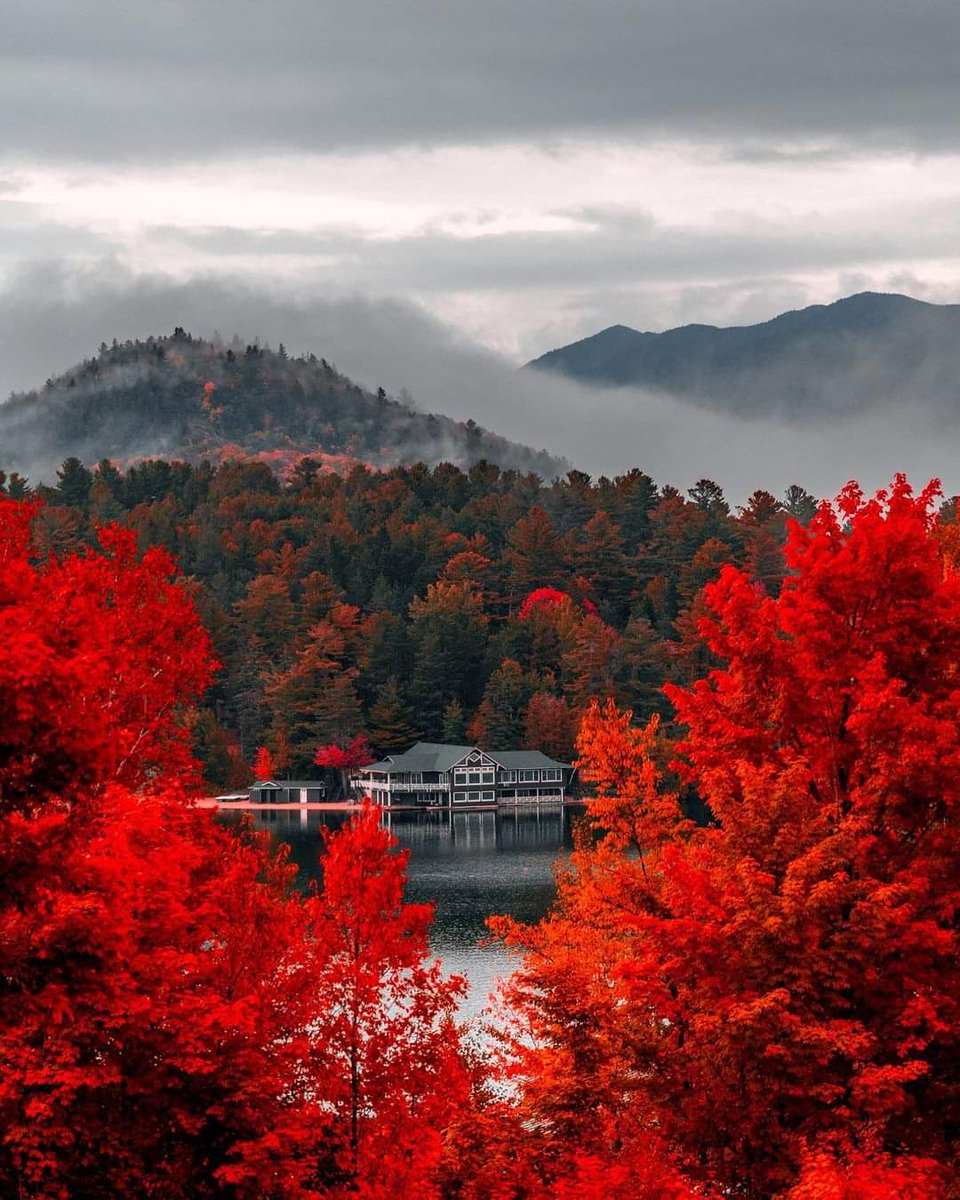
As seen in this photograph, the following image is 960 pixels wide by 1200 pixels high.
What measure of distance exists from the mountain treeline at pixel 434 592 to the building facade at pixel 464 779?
4409 mm

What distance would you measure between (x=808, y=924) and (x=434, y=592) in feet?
396

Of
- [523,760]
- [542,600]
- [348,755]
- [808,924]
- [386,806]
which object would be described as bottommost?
[386,806]

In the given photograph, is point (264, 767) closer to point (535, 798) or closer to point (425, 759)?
point (425, 759)

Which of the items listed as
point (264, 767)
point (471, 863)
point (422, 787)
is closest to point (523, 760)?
point (422, 787)

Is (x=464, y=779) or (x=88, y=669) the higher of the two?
(x=88, y=669)

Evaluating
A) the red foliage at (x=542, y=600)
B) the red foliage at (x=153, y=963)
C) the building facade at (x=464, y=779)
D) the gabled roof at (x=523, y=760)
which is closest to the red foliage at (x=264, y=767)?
the building facade at (x=464, y=779)

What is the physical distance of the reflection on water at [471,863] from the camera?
53.8 metres

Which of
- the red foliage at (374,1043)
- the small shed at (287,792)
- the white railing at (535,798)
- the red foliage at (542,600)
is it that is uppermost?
the red foliage at (542,600)

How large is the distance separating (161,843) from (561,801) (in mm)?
97657

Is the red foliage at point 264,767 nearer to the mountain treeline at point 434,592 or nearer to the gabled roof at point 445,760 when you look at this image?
the mountain treeline at point 434,592

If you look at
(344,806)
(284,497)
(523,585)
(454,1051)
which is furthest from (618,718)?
(284,497)

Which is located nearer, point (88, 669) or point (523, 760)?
point (88, 669)

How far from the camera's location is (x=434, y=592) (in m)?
138

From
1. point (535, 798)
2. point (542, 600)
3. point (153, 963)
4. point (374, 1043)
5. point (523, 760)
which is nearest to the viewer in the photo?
point (153, 963)
